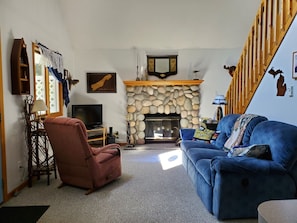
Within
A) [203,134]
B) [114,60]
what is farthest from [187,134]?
[114,60]

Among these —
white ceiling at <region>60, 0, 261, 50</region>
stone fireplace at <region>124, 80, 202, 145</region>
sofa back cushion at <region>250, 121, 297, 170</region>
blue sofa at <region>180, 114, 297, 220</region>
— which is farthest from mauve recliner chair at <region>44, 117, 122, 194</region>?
white ceiling at <region>60, 0, 261, 50</region>

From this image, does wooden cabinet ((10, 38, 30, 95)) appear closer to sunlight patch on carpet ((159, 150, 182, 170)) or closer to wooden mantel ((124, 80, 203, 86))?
sunlight patch on carpet ((159, 150, 182, 170))

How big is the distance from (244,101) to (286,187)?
2214 millimetres

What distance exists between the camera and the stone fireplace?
666 cm

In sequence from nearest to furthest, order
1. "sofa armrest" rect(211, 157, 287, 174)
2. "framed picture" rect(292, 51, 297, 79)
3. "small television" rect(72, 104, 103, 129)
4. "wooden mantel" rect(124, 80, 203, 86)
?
"sofa armrest" rect(211, 157, 287, 174)
"framed picture" rect(292, 51, 297, 79)
"small television" rect(72, 104, 103, 129)
"wooden mantel" rect(124, 80, 203, 86)

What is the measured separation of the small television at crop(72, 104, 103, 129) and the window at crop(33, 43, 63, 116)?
0.66 meters

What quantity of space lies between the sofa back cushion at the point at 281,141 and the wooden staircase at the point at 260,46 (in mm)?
1212

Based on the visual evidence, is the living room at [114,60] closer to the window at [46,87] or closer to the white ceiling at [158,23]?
the white ceiling at [158,23]

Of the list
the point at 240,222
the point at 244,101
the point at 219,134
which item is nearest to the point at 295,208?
the point at 240,222

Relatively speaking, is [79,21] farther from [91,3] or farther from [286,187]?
[286,187]

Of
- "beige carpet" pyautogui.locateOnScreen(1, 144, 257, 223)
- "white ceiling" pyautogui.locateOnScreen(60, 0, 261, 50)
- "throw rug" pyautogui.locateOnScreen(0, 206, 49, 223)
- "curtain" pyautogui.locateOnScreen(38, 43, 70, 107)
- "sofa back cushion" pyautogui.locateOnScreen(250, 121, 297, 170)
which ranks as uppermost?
"white ceiling" pyautogui.locateOnScreen(60, 0, 261, 50)

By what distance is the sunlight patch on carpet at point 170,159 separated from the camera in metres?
4.74

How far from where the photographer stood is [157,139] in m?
6.85

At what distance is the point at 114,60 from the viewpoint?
6.61 m
